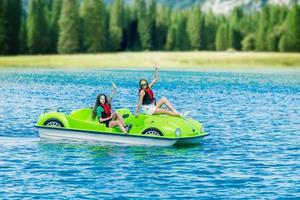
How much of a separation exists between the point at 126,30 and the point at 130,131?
14191 centimetres

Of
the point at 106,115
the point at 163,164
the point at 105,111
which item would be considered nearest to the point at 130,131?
the point at 106,115

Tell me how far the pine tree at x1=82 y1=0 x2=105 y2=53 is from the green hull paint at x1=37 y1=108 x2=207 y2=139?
11101 centimetres

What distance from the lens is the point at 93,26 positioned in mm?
140000

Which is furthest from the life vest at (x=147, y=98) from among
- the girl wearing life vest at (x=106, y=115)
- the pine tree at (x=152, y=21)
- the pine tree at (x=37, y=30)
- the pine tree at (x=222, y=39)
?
the pine tree at (x=222, y=39)

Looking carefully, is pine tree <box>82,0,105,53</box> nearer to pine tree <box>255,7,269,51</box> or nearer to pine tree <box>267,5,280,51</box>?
pine tree <box>255,7,269,51</box>

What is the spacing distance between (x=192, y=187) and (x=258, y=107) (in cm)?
2667

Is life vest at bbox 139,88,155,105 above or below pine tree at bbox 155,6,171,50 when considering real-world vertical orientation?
below

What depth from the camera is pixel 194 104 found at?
47250mm

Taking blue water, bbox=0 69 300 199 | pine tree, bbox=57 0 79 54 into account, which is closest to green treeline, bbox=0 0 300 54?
pine tree, bbox=57 0 79 54

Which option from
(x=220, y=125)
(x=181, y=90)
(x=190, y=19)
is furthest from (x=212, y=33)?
(x=220, y=125)

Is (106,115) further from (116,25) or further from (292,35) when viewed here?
(116,25)

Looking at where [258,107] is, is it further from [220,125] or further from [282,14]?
[282,14]

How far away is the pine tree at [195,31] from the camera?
559 ft

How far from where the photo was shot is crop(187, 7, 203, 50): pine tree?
170 metres
